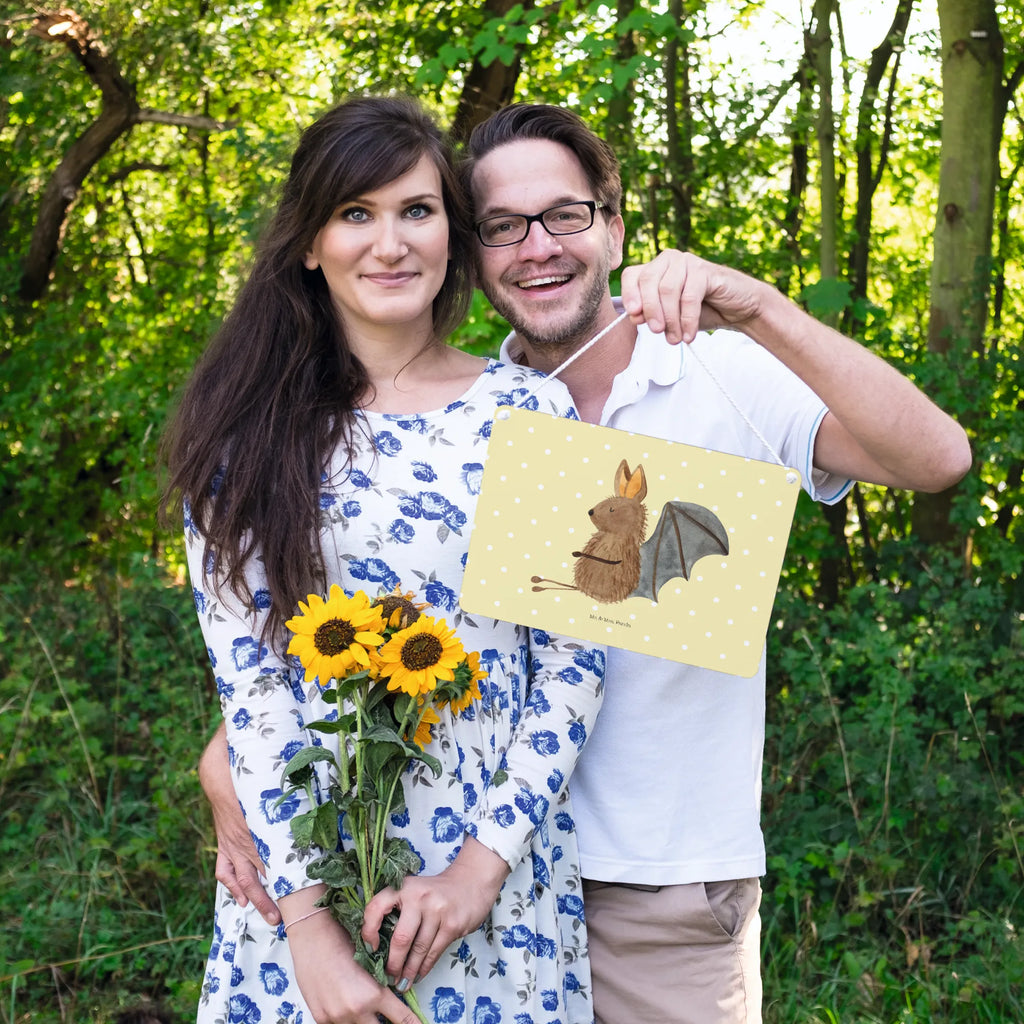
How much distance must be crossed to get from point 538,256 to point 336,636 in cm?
96

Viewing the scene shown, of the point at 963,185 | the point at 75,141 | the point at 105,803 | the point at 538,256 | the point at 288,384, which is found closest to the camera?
the point at 288,384

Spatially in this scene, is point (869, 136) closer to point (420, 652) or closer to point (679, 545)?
point (679, 545)

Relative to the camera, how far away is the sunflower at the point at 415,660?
1546 mm

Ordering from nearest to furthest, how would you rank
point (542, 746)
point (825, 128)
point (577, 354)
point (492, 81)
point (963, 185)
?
point (577, 354) → point (542, 746) → point (963, 185) → point (825, 128) → point (492, 81)

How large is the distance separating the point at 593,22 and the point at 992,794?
3.72 meters

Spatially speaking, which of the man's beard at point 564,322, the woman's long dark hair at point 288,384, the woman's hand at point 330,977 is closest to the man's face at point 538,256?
the man's beard at point 564,322

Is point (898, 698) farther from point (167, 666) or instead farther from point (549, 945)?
point (167, 666)

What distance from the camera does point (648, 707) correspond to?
1.97m

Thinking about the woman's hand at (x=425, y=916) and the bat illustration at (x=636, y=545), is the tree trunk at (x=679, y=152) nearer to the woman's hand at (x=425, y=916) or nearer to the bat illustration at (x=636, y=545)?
the bat illustration at (x=636, y=545)

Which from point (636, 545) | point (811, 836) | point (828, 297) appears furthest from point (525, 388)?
point (828, 297)

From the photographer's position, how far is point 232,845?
6.30 ft

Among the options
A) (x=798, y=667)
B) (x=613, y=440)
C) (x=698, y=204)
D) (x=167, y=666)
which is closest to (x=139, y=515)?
(x=167, y=666)

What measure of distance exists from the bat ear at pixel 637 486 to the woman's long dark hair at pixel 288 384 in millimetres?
546

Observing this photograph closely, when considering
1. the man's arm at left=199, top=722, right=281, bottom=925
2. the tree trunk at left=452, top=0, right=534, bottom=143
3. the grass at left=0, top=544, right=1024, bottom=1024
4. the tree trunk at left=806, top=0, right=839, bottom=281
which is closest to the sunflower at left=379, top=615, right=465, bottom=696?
the man's arm at left=199, top=722, right=281, bottom=925
